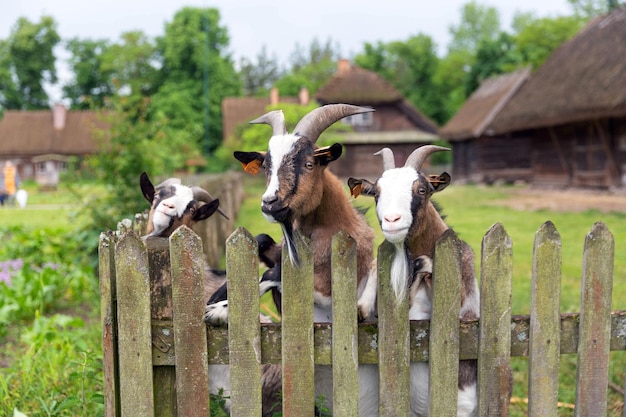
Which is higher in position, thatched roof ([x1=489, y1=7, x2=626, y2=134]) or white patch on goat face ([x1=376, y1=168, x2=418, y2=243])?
thatched roof ([x1=489, y1=7, x2=626, y2=134])

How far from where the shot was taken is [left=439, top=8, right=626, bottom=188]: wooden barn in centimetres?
1733

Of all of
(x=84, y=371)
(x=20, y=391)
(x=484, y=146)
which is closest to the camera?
(x=84, y=371)

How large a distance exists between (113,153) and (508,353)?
5843 millimetres

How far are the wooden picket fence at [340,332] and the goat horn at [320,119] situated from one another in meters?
0.52

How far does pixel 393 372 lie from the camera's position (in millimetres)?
2447

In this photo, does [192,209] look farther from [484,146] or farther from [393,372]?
[484,146]

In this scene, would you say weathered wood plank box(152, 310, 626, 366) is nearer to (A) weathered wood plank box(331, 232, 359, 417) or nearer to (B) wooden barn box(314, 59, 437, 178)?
(A) weathered wood plank box(331, 232, 359, 417)

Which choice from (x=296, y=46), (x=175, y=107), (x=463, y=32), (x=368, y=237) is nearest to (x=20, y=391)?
(x=368, y=237)

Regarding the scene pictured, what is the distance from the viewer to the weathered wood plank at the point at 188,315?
7.73ft

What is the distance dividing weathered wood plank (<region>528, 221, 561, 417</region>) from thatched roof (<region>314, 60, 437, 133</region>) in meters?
31.8

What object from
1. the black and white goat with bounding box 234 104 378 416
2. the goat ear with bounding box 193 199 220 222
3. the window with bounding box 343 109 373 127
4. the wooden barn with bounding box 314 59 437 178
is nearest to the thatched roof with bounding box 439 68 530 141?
the wooden barn with bounding box 314 59 437 178

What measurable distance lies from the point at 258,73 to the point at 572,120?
2323 inches

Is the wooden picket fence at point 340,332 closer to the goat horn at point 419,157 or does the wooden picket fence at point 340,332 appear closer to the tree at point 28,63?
the goat horn at point 419,157

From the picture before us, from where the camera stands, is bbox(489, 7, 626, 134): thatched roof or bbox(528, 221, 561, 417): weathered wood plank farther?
bbox(489, 7, 626, 134): thatched roof
